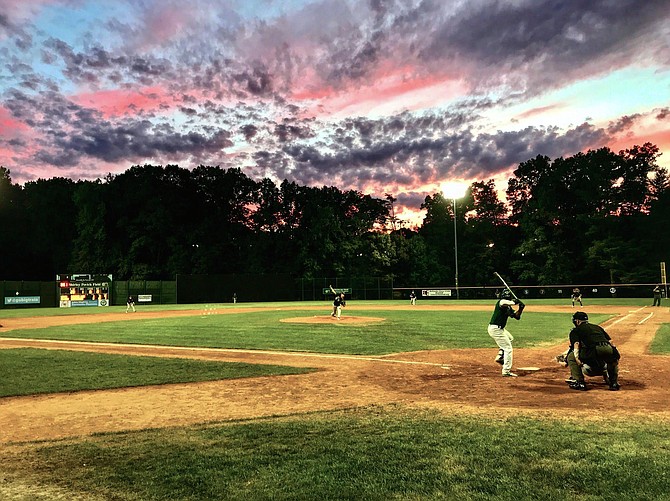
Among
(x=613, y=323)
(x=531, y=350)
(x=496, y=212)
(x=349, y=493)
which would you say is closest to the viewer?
(x=349, y=493)

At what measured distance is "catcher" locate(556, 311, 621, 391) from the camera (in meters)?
8.88

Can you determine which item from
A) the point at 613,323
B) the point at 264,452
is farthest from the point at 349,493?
the point at 613,323

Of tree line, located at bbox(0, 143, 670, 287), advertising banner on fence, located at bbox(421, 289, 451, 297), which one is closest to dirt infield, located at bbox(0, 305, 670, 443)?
advertising banner on fence, located at bbox(421, 289, 451, 297)

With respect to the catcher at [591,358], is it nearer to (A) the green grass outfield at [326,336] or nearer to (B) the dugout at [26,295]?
(A) the green grass outfield at [326,336]

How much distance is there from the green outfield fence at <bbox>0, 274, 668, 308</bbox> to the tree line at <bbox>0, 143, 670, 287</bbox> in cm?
514

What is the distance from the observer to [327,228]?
7406 cm

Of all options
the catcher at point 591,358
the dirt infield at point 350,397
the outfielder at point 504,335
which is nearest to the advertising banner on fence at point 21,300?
the dirt infield at point 350,397

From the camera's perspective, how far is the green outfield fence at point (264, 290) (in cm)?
5019

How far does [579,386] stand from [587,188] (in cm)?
7211

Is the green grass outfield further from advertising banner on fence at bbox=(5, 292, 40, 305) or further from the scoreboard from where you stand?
advertising banner on fence at bbox=(5, 292, 40, 305)

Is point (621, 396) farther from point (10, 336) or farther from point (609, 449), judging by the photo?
point (10, 336)

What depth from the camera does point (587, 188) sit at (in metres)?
72.1

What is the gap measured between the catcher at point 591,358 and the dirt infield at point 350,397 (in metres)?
0.25

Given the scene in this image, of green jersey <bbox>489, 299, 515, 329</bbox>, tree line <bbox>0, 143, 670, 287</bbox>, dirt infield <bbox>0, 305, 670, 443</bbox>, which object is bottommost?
dirt infield <bbox>0, 305, 670, 443</bbox>
